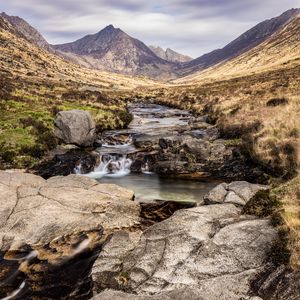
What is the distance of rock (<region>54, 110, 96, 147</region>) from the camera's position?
99.8ft

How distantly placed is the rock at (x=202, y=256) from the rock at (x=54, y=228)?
2023mm

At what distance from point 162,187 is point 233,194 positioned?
24.6ft

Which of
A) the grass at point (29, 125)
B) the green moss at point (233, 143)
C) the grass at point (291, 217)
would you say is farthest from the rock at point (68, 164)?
the grass at point (291, 217)

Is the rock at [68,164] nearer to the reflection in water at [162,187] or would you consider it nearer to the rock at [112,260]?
the reflection in water at [162,187]

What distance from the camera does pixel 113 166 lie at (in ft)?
92.4

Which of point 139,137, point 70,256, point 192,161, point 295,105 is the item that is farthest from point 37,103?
point 70,256

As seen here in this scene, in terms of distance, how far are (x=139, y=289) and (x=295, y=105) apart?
83.4 feet

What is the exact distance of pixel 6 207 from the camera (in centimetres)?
1606

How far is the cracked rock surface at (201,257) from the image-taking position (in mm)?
9758

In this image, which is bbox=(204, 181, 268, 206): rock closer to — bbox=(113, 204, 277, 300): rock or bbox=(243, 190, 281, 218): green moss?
bbox=(243, 190, 281, 218): green moss

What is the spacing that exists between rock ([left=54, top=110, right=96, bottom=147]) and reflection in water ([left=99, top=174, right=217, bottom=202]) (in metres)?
5.86

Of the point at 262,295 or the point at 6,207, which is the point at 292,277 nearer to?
the point at 262,295

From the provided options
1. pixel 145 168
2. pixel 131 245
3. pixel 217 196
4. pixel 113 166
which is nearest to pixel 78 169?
pixel 113 166

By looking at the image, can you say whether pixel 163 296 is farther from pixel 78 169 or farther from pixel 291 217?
pixel 78 169
